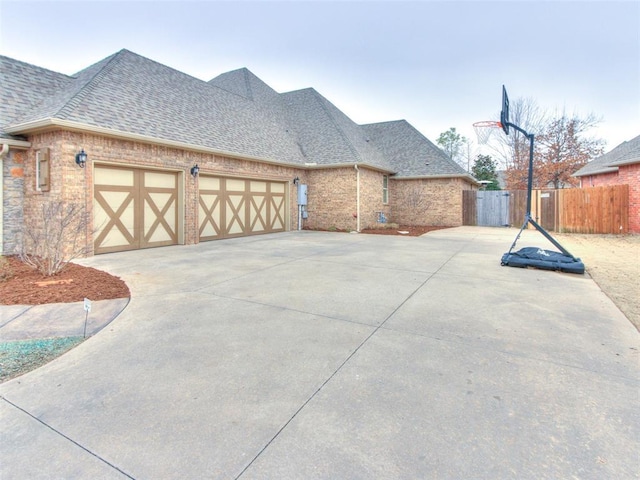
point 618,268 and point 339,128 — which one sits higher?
point 339,128

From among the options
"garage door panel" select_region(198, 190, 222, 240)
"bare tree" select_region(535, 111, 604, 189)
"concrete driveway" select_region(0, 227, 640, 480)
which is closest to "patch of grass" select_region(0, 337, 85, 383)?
"concrete driveway" select_region(0, 227, 640, 480)

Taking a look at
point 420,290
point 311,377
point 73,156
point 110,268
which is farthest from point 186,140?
point 311,377

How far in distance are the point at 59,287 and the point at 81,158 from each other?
14.2ft

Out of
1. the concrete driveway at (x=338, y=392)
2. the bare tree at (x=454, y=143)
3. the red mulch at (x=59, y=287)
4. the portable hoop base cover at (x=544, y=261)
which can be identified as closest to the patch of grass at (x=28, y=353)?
the concrete driveway at (x=338, y=392)

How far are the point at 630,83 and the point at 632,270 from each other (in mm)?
18120

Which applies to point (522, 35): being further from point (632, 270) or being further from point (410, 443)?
point (410, 443)

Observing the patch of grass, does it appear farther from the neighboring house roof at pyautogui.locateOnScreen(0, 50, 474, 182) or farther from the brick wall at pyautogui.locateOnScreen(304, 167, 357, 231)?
the brick wall at pyautogui.locateOnScreen(304, 167, 357, 231)

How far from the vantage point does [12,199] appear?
8750 mm

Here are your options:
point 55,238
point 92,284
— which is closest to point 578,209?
point 92,284

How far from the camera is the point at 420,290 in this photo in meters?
5.48

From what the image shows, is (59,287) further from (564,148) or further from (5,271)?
(564,148)

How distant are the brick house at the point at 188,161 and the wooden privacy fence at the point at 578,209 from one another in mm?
3133

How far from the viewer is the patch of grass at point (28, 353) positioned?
3.01 m

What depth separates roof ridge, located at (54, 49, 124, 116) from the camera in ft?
27.1
